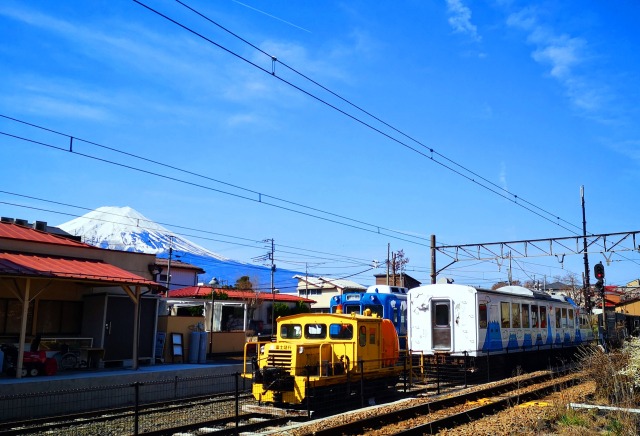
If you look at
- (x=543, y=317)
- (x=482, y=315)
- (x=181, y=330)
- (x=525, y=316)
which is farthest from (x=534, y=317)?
(x=181, y=330)

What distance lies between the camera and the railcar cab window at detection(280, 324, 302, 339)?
606 inches

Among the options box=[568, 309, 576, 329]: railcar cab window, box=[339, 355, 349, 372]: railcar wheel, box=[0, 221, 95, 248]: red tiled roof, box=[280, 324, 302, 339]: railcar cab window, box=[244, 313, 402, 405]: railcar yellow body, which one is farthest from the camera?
box=[568, 309, 576, 329]: railcar cab window

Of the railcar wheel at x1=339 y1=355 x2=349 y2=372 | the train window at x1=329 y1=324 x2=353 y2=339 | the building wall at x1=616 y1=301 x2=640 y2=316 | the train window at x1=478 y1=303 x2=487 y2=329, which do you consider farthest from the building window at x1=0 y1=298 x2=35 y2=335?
the building wall at x1=616 y1=301 x2=640 y2=316

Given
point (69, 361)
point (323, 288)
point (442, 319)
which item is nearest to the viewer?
point (69, 361)

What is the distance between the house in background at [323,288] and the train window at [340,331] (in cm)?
4917

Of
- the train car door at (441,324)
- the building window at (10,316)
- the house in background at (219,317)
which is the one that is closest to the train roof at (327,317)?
the house in background at (219,317)

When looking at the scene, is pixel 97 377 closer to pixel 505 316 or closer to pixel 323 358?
pixel 323 358

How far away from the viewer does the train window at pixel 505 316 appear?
2145 centimetres

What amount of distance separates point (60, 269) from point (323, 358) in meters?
8.82

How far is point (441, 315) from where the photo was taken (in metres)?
21.1

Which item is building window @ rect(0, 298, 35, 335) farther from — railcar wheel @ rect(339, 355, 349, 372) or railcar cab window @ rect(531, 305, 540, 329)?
railcar cab window @ rect(531, 305, 540, 329)

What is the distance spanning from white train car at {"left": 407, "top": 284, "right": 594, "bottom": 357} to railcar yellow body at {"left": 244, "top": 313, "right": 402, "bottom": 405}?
4.31 m

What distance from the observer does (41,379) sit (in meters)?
15.7

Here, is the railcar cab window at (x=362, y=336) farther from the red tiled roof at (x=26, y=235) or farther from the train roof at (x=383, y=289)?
the red tiled roof at (x=26, y=235)
